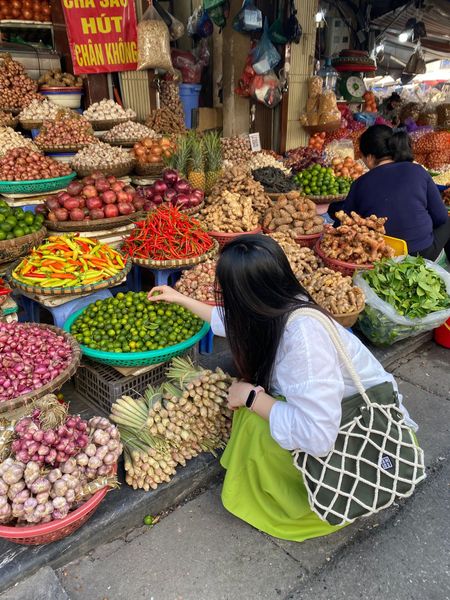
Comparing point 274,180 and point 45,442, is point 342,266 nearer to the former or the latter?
point 274,180

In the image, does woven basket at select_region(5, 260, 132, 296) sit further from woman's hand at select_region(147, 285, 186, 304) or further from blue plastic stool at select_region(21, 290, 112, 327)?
woman's hand at select_region(147, 285, 186, 304)

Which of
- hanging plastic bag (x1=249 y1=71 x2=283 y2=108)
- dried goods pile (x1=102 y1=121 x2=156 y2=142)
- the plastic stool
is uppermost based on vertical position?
hanging plastic bag (x1=249 y1=71 x2=283 y2=108)

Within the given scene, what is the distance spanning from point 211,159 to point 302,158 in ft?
6.58

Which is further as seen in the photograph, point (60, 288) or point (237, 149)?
point (237, 149)

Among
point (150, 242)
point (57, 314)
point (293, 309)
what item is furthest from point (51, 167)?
point (293, 309)

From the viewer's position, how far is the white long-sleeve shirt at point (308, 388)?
5.86ft

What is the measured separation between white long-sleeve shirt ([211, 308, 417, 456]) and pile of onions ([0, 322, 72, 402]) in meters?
1.27

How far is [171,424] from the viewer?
255cm

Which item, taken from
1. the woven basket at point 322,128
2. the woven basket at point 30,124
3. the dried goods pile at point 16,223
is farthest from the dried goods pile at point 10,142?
the woven basket at point 322,128

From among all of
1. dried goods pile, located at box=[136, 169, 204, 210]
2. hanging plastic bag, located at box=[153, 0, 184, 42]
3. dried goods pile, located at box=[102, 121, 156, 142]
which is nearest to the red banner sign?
hanging plastic bag, located at box=[153, 0, 184, 42]

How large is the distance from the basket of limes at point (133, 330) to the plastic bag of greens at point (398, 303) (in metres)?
1.53

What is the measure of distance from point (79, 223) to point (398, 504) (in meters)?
3.16

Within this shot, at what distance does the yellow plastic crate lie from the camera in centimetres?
436

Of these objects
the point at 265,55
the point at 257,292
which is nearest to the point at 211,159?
the point at 265,55
